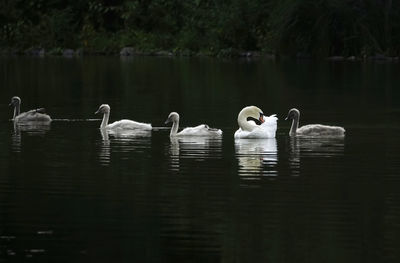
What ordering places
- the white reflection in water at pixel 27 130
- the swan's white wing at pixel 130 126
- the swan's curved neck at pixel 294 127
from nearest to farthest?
the white reflection in water at pixel 27 130 → the swan's curved neck at pixel 294 127 → the swan's white wing at pixel 130 126

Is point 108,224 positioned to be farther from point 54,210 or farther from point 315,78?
point 315,78

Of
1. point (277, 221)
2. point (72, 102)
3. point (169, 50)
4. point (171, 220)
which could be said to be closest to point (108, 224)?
point (171, 220)

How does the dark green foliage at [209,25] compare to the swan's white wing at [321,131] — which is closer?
the swan's white wing at [321,131]

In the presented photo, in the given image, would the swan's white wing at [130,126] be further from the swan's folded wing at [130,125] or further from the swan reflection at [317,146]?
the swan reflection at [317,146]

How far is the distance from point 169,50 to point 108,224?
55.9 meters

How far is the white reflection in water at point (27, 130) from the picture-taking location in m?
23.7

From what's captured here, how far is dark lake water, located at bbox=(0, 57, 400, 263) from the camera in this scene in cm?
1334

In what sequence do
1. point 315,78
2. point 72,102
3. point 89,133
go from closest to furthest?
point 89,133
point 72,102
point 315,78

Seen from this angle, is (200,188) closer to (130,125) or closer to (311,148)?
(311,148)

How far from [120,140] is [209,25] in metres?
44.1

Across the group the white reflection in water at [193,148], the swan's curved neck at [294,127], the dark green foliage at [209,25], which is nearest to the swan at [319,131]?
the swan's curved neck at [294,127]

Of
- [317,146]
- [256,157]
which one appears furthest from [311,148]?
[256,157]

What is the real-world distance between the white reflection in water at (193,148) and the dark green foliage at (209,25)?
3613 cm

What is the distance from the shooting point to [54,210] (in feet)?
50.3
